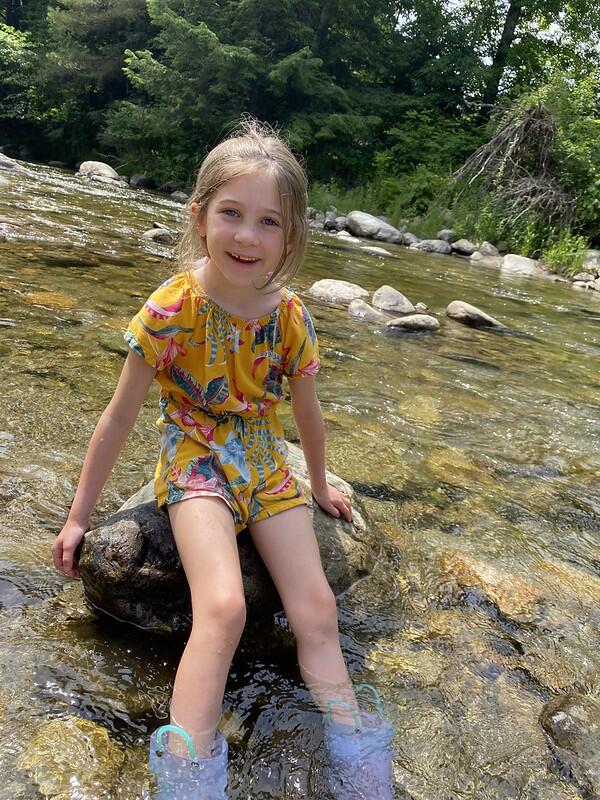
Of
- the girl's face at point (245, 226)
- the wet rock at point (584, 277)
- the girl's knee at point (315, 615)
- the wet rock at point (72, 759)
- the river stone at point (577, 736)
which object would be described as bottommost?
the wet rock at point (72, 759)

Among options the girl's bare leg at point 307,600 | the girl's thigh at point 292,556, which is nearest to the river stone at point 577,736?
the girl's bare leg at point 307,600

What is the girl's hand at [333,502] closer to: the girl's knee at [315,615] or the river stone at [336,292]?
the girl's knee at [315,615]

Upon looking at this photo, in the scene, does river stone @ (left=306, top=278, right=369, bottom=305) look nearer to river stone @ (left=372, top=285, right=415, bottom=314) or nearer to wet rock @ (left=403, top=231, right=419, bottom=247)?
river stone @ (left=372, top=285, right=415, bottom=314)

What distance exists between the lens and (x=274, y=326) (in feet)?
6.44

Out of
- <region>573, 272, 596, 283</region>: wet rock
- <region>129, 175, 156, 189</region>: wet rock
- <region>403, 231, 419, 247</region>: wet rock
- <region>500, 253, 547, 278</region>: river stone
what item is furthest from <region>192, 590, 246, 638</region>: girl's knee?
<region>129, 175, 156, 189</region>: wet rock

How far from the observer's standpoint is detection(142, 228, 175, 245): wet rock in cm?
792

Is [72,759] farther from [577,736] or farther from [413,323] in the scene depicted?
[413,323]

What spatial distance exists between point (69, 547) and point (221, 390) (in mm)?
594

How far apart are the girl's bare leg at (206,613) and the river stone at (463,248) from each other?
40.9 ft

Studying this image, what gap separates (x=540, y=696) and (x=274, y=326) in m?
1.23

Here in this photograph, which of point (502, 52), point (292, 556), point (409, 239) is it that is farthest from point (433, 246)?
point (502, 52)

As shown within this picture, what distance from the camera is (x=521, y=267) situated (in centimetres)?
1194

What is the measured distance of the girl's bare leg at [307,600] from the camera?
1.60 m

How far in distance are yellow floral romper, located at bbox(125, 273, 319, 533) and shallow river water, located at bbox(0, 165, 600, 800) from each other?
0.42 metres
